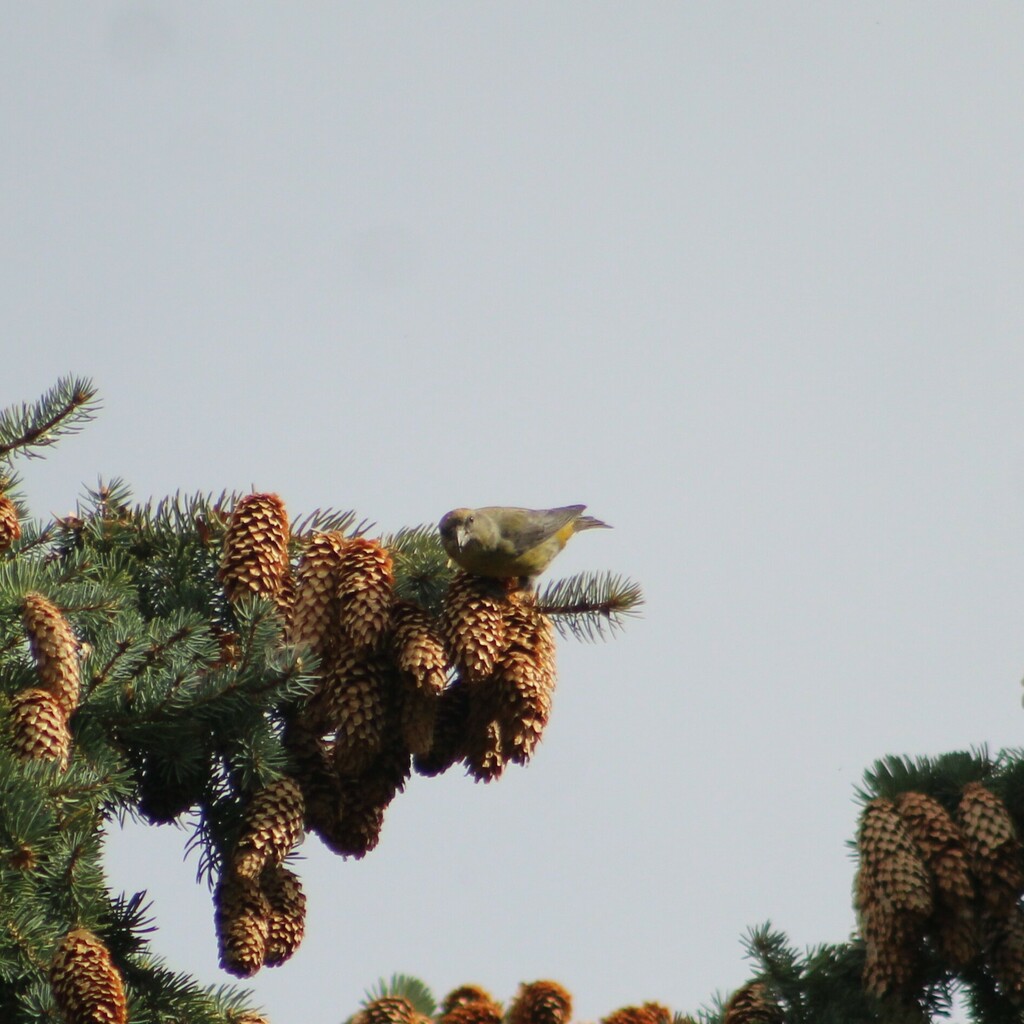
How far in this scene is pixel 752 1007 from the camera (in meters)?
2.80

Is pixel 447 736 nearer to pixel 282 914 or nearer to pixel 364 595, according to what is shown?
pixel 364 595

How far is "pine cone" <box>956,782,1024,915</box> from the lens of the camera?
2756 mm

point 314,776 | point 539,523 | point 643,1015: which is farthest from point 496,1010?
point 539,523

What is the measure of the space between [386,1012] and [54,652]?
154 centimetres

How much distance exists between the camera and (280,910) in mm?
2877

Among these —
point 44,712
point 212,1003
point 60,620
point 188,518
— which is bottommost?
point 212,1003

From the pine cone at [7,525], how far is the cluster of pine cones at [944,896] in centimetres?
198

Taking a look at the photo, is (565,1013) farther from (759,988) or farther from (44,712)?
(44,712)

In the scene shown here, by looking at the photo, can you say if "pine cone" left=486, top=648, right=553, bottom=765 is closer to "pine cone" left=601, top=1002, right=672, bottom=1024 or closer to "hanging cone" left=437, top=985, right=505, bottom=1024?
"pine cone" left=601, top=1002, right=672, bottom=1024

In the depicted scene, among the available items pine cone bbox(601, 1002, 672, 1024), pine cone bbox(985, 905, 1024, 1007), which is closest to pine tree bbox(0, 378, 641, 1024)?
pine cone bbox(601, 1002, 672, 1024)

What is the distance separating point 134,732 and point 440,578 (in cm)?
100

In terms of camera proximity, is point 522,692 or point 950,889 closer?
A: point 950,889

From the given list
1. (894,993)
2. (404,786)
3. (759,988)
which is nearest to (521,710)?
(404,786)

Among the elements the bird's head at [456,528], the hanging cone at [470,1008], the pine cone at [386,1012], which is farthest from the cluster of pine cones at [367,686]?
the hanging cone at [470,1008]
